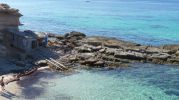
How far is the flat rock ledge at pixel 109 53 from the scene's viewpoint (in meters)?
47.9

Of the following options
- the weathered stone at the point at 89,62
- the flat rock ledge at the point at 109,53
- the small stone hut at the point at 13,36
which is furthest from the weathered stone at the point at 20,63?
the weathered stone at the point at 89,62

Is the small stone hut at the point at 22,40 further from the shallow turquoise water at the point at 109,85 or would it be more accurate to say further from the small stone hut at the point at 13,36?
the shallow turquoise water at the point at 109,85

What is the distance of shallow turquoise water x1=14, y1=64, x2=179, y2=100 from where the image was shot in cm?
3598

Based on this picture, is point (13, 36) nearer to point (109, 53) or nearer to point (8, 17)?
point (8, 17)

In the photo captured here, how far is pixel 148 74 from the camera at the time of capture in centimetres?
4484

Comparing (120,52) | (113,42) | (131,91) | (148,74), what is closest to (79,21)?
(113,42)

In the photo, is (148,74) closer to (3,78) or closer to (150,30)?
(3,78)

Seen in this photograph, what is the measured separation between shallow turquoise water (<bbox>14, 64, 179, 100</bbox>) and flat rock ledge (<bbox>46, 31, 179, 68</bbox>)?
282 cm

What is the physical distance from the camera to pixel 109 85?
39.8m

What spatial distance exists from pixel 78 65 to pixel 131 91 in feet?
34.7

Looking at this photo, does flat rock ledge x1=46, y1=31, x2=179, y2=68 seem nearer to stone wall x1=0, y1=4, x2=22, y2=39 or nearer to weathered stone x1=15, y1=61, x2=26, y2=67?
weathered stone x1=15, y1=61, x2=26, y2=67

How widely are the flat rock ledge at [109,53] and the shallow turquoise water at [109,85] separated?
Answer: 2.82 meters

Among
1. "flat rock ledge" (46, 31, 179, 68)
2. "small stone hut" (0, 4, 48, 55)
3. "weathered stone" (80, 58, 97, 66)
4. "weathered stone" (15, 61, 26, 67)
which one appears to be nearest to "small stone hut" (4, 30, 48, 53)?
"small stone hut" (0, 4, 48, 55)

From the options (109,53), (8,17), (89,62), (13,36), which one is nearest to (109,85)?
(89,62)
